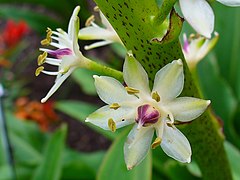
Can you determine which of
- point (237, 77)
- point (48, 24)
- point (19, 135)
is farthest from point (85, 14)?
point (237, 77)

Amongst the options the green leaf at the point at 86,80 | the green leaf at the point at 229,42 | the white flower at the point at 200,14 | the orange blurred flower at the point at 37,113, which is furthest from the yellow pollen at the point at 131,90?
the orange blurred flower at the point at 37,113

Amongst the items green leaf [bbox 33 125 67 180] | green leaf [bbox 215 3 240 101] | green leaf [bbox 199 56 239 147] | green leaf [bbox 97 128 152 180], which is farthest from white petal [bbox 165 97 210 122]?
green leaf [bbox 215 3 240 101]

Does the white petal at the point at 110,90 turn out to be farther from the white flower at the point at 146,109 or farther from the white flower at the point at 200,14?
the white flower at the point at 200,14

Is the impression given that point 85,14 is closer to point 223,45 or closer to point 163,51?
point 223,45

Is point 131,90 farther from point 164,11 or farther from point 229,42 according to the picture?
point 229,42

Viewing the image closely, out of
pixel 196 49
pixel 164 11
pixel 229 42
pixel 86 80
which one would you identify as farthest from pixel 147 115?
pixel 86 80

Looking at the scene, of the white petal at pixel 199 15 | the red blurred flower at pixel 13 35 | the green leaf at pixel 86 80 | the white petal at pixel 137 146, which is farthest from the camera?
the red blurred flower at pixel 13 35

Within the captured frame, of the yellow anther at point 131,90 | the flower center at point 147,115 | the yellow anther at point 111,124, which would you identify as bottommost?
the flower center at point 147,115
